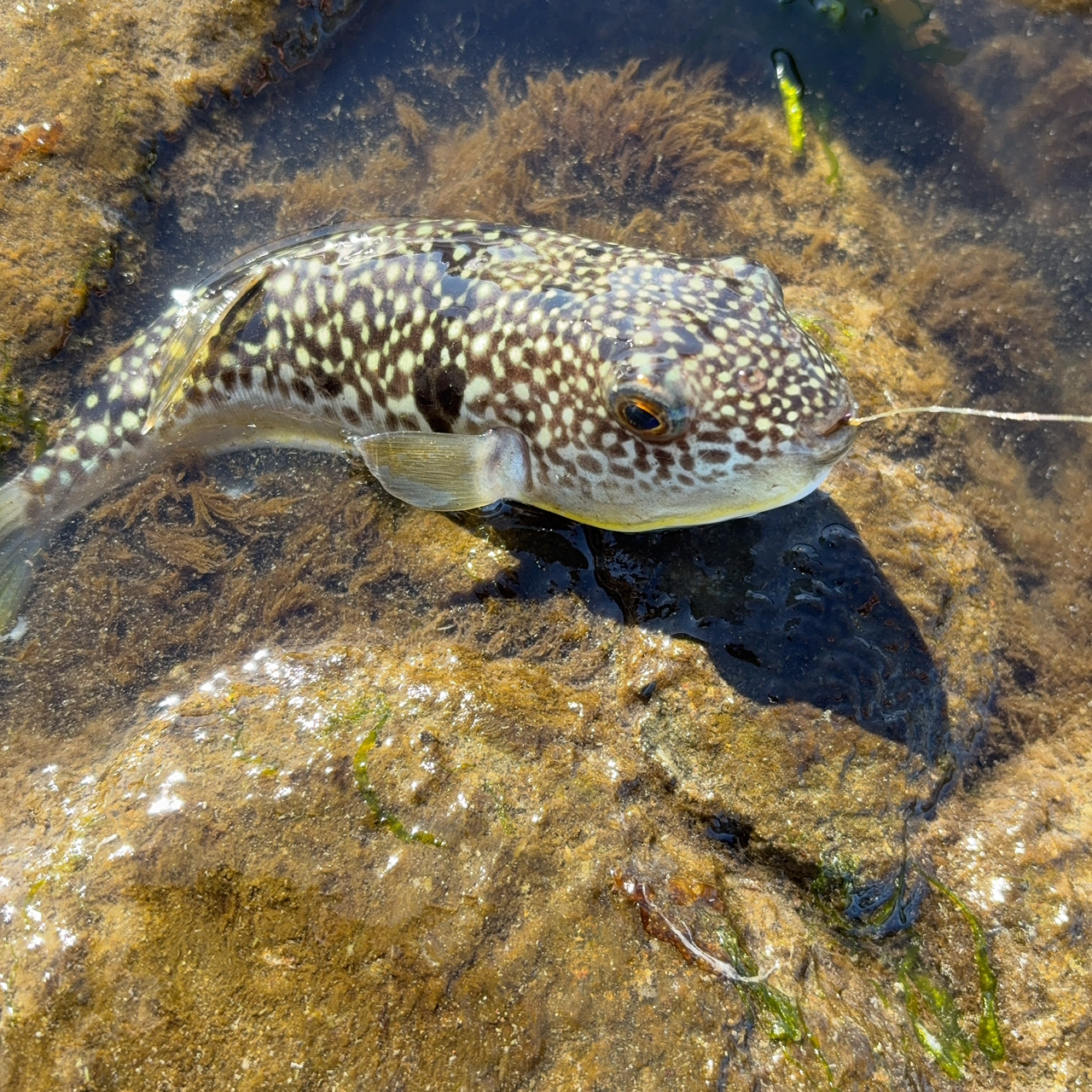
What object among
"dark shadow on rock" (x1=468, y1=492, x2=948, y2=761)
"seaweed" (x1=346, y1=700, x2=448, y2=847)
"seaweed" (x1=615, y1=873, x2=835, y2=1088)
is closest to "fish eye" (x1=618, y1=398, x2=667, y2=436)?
"dark shadow on rock" (x1=468, y1=492, x2=948, y2=761)

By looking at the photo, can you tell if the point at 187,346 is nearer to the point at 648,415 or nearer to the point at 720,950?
the point at 648,415

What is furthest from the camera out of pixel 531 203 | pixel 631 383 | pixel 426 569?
pixel 531 203

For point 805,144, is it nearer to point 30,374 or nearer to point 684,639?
point 684,639

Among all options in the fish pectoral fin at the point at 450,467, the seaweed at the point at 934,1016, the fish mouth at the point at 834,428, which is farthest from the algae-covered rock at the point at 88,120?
the seaweed at the point at 934,1016

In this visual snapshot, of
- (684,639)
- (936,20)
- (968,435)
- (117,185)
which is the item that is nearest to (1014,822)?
(684,639)

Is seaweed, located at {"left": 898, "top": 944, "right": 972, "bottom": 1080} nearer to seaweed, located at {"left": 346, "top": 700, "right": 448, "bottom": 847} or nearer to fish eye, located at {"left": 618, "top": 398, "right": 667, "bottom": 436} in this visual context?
seaweed, located at {"left": 346, "top": 700, "right": 448, "bottom": 847}

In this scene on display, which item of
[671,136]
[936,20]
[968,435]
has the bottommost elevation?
[968,435]
